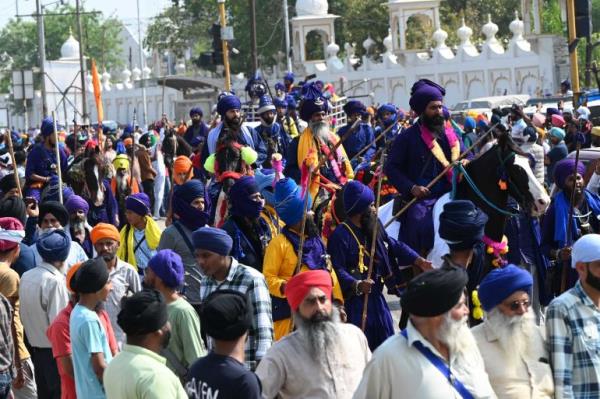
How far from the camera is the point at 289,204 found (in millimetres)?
10430

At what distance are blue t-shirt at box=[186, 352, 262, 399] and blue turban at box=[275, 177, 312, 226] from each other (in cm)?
337

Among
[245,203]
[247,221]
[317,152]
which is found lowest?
[247,221]

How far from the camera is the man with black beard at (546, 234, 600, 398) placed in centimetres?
743

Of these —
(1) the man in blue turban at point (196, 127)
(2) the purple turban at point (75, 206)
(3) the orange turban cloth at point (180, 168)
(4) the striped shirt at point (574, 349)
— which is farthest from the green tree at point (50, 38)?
(4) the striped shirt at point (574, 349)

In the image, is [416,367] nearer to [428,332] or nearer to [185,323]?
[428,332]

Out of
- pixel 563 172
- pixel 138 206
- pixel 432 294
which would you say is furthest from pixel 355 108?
pixel 432 294

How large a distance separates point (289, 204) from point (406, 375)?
4.00m

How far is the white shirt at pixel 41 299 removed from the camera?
33.6 feet

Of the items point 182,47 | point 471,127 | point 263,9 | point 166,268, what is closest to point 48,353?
point 166,268

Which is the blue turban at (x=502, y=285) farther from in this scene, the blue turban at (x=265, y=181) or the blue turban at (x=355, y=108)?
the blue turban at (x=355, y=108)

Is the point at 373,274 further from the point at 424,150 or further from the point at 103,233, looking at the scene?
the point at 424,150

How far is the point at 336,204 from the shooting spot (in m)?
11.8

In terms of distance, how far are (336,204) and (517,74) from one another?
47.2 m

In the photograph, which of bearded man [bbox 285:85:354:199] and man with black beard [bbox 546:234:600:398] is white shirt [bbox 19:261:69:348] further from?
bearded man [bbox 285:85:354:199]
